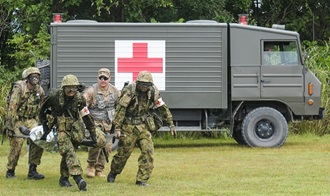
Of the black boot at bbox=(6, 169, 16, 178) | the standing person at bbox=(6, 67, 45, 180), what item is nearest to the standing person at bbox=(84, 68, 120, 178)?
the standing person at bbox=(6, 67, 45, 180)

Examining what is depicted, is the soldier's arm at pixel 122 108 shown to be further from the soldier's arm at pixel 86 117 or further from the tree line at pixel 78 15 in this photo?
the tree line at pixel 78 15

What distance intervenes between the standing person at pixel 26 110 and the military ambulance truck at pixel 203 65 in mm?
5466

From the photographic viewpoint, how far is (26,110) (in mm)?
13117

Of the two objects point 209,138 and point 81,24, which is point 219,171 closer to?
point 81,24

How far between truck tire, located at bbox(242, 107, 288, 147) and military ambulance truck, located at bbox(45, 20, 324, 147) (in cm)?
2

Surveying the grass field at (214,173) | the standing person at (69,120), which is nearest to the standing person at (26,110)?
the grass field at (214,173)

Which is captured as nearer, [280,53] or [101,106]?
[101,106]

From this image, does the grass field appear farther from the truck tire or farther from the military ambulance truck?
the military ambulance truck

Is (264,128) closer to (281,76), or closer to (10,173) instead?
(281,76)

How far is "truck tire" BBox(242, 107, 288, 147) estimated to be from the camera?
18797 mm

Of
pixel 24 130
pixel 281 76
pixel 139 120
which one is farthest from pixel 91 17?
pixel 139 120

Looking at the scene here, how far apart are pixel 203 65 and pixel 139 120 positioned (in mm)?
6698

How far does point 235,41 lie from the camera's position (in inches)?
741

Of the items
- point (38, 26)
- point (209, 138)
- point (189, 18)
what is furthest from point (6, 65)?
point (209, 138)
